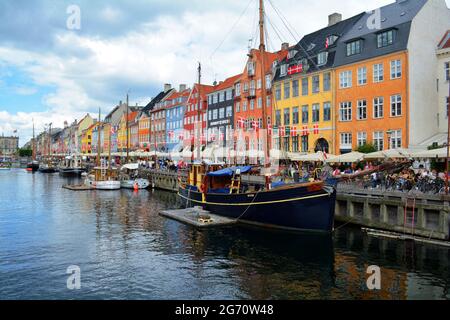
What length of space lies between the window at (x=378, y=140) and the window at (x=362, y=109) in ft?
7.37

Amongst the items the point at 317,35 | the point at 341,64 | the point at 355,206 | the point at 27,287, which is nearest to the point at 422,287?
the point at 355,206

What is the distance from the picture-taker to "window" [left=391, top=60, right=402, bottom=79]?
1533 inches

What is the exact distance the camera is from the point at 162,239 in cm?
2419

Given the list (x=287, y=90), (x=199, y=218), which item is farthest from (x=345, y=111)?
(x=199, y=218)

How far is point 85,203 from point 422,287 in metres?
33.6

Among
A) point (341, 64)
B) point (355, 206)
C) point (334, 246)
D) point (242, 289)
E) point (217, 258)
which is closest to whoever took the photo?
point (242, 289)

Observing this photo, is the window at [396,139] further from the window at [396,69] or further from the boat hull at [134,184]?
the boat hull at [134,184]

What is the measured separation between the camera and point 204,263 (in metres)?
18.9

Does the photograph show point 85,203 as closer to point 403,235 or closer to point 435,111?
point 403,235

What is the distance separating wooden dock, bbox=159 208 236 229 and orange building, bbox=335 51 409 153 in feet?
58.7

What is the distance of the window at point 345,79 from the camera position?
44.0 meters

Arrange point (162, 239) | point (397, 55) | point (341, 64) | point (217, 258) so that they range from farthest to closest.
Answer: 1. point (341, 64)
2. point (397, 55)
3. point (162, 239)
4. point (217, 258)

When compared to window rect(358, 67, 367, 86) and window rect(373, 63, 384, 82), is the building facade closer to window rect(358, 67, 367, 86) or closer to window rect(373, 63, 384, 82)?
window rect(358, 67, 367, 86)

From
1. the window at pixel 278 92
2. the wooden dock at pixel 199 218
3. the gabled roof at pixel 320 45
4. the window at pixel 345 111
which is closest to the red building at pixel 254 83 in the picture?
the window at pixel 278 92
